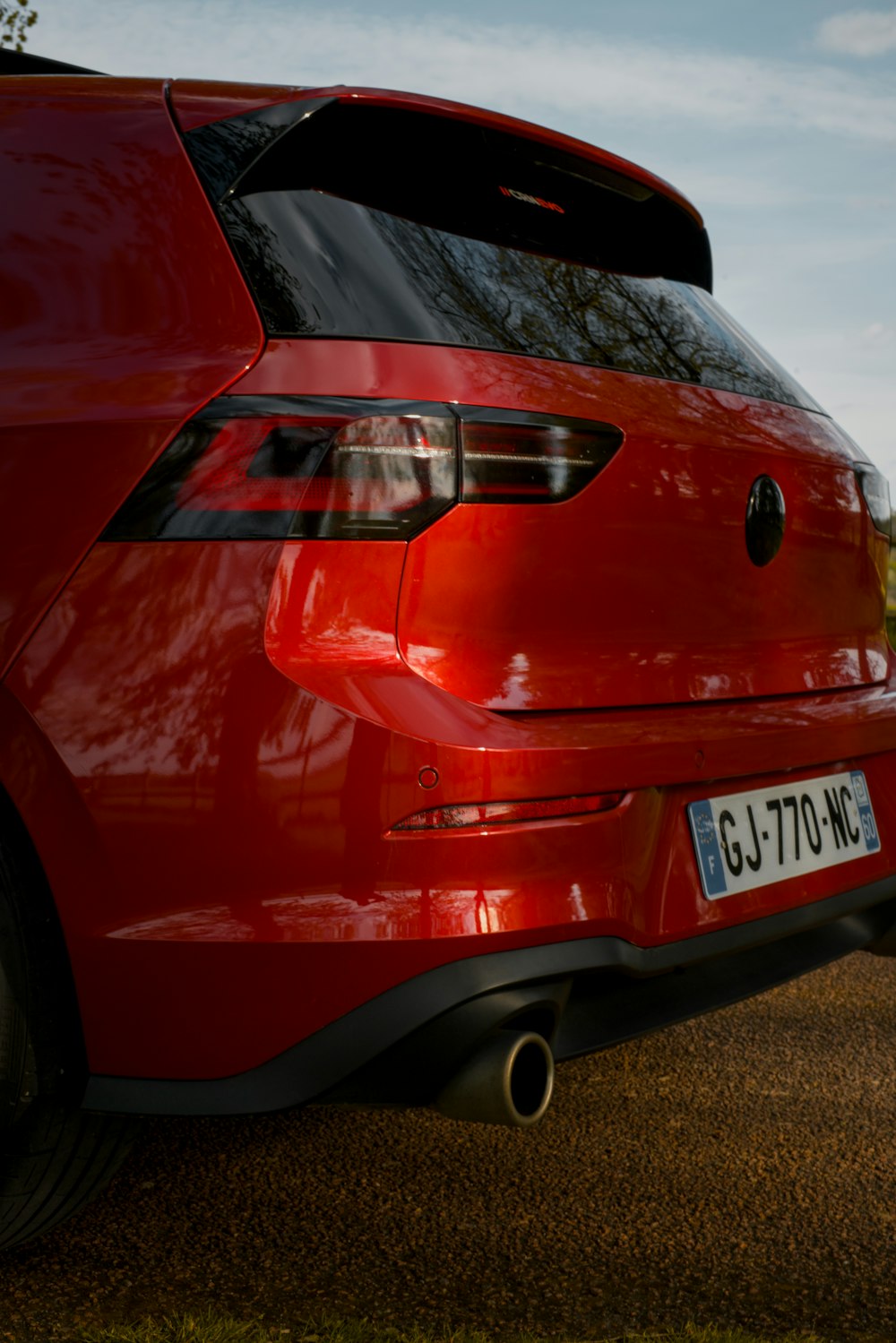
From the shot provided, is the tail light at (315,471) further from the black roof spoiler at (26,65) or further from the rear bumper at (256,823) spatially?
the black roof spoiler at (26,65)

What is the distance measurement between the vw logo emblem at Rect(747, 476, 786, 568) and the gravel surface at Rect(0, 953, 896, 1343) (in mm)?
1098

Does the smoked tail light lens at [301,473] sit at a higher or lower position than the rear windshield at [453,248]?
lower

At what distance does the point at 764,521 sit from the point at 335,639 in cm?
81

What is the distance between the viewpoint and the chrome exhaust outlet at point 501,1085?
1.79 m

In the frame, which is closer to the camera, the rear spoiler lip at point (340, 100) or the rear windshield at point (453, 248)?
the rear windshield at point (453, 248)

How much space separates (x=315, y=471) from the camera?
1835 millimetres

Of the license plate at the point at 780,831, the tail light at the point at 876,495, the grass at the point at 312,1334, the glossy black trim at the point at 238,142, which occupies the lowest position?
the grass at the point at 312,1334

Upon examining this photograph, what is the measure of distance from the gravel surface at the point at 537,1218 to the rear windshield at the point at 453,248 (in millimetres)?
1372

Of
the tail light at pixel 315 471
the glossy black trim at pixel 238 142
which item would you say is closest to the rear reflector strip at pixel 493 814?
the tail light at pixel 315 471

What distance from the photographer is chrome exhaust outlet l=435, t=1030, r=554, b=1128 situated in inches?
70.7

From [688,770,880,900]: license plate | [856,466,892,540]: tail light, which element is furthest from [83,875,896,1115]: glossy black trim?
[856,466,892,540]: tail light

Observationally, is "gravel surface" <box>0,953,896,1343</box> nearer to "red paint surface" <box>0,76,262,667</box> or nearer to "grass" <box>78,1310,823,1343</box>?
"grass" <box>78,1310,823,1343</box>

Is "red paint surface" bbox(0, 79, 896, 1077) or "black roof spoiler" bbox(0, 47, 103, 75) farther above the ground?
"black roof spoiler" bbox(0, 47, 103, 75)

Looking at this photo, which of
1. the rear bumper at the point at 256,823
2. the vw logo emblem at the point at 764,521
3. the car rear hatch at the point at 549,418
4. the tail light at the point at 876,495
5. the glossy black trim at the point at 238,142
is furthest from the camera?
the tail light at the point at 876,495
